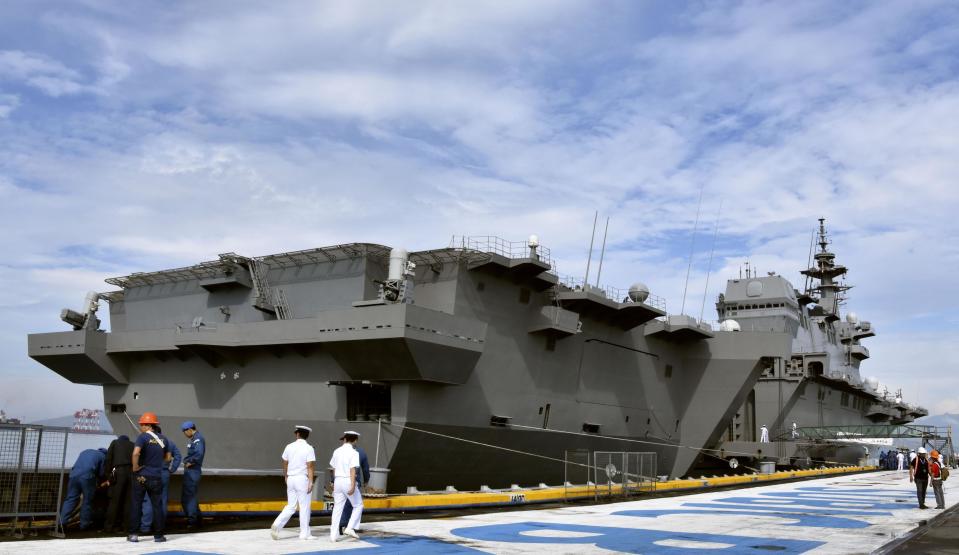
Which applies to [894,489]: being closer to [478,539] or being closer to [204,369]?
[478,539]

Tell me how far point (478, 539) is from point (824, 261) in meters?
49.7

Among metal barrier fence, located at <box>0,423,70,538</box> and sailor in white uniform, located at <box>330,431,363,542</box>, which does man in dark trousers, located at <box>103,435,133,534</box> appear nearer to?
metal barrier fence, located at <box>0,423,70,538</box>

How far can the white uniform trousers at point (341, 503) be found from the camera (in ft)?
30.8

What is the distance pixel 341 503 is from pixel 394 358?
874cm

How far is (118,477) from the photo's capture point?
9.44 m

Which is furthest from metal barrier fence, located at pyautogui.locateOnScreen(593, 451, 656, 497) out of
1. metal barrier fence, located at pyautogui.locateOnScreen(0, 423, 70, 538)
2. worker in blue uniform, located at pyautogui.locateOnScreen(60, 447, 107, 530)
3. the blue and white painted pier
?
metal barrier fence, located at pyautogui.locateOnScreen(0, 423, 70, 538)

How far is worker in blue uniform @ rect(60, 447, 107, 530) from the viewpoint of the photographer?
9602mm

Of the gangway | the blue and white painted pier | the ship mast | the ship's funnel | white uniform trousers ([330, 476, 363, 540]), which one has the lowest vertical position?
the blue and white painted pier

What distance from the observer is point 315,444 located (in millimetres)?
19562

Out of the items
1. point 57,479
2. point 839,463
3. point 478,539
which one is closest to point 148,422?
point 57,479

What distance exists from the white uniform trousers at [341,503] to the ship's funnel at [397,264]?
8956 mm

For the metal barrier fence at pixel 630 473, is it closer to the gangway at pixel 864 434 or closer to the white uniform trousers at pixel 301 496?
the white uniform trousers at pixel 301 496

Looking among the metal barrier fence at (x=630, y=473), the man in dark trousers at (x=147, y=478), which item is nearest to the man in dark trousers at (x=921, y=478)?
the metal barrier fence at (x=630, y=473)

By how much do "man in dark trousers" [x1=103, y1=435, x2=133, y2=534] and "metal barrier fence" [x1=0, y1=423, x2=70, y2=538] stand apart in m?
0.53
